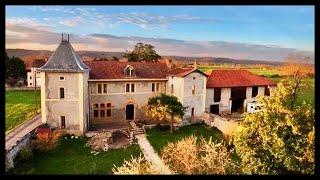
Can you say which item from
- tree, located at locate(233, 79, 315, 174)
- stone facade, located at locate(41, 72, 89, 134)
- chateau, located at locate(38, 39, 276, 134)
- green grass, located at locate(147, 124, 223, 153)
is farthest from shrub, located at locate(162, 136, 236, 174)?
chateau, located at locate(38, 39, 276, 134)

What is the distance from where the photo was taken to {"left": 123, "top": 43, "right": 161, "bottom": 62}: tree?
33625 mm

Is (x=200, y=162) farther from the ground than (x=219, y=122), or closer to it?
farther from the ground

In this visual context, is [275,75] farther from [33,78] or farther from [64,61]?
[33,78]

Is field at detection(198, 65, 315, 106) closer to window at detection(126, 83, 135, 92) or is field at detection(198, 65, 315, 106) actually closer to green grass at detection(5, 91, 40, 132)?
window at detection(126, 83, 135, 92)

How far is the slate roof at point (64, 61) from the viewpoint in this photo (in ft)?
55.9

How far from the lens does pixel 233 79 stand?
76.9 feet

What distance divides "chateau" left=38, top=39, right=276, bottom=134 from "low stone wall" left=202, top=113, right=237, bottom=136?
24.0 inches

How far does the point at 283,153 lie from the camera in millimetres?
8359

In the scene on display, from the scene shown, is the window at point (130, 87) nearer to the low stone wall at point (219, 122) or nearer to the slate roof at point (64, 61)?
the slate roof at point (64, 61)

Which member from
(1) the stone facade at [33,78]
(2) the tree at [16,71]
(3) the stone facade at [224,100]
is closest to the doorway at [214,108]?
(3) the stone facade at [224,100]

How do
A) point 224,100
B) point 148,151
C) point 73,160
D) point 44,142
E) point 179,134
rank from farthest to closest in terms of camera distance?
1. point 224,100
2. point 179,134
3. point 148,151
4. point 44,142
5. point 73,160

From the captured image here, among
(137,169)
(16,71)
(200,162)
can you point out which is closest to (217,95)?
(200,162)

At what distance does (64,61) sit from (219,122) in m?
8.80
